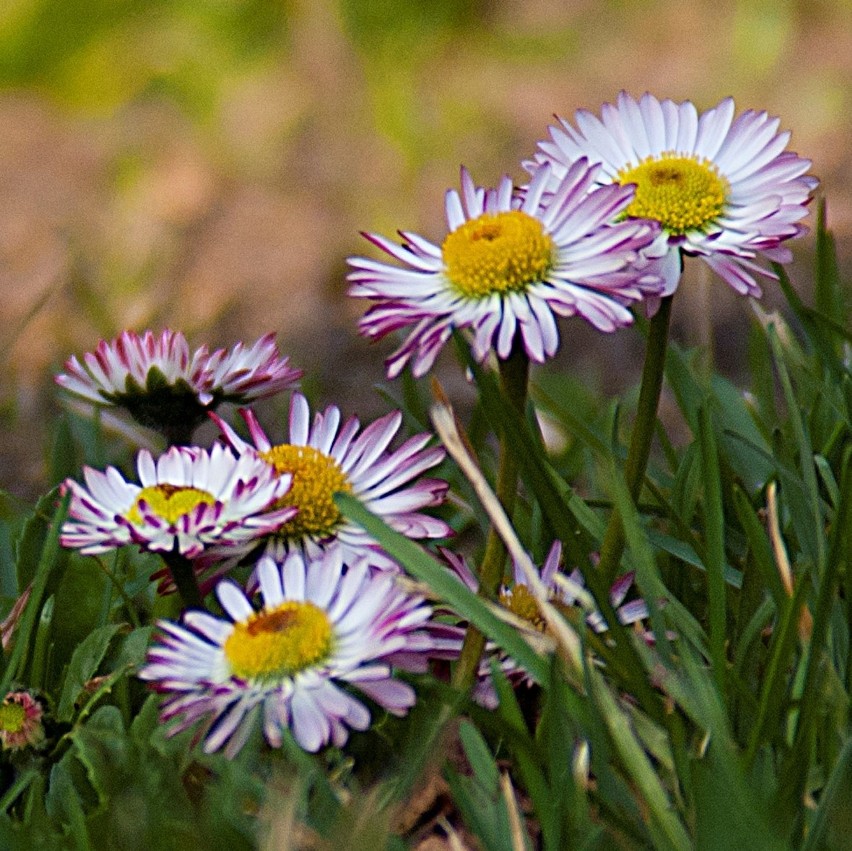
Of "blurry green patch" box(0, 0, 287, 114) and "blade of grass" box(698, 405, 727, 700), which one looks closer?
"blade of grass" box(698, 405, 727, 700)

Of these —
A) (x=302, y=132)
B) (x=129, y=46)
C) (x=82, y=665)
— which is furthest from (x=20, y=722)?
(x=129, y=46)

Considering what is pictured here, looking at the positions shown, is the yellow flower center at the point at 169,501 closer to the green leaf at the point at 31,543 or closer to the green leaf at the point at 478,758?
the green leaf at the point at 478,758

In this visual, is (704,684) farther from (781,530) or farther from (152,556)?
(152,556)

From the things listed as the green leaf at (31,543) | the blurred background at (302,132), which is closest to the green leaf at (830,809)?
the green leaf at (31,543)

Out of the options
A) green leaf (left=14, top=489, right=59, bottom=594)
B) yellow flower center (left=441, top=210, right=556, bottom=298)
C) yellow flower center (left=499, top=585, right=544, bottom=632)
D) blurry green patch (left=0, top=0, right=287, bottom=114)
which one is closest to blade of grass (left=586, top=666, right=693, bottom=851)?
yellow flower center (left=499, top=585, right=544, bottom=632)

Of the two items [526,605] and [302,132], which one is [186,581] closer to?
[526,605]

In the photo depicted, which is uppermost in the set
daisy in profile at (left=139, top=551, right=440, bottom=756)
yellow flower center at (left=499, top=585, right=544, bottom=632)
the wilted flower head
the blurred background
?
the blurred background

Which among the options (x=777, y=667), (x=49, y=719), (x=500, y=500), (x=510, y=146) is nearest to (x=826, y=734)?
(x=777, y=667)

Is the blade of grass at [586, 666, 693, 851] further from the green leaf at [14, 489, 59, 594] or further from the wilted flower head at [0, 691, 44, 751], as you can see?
the green leaf at [14, 489, 59, 594]
